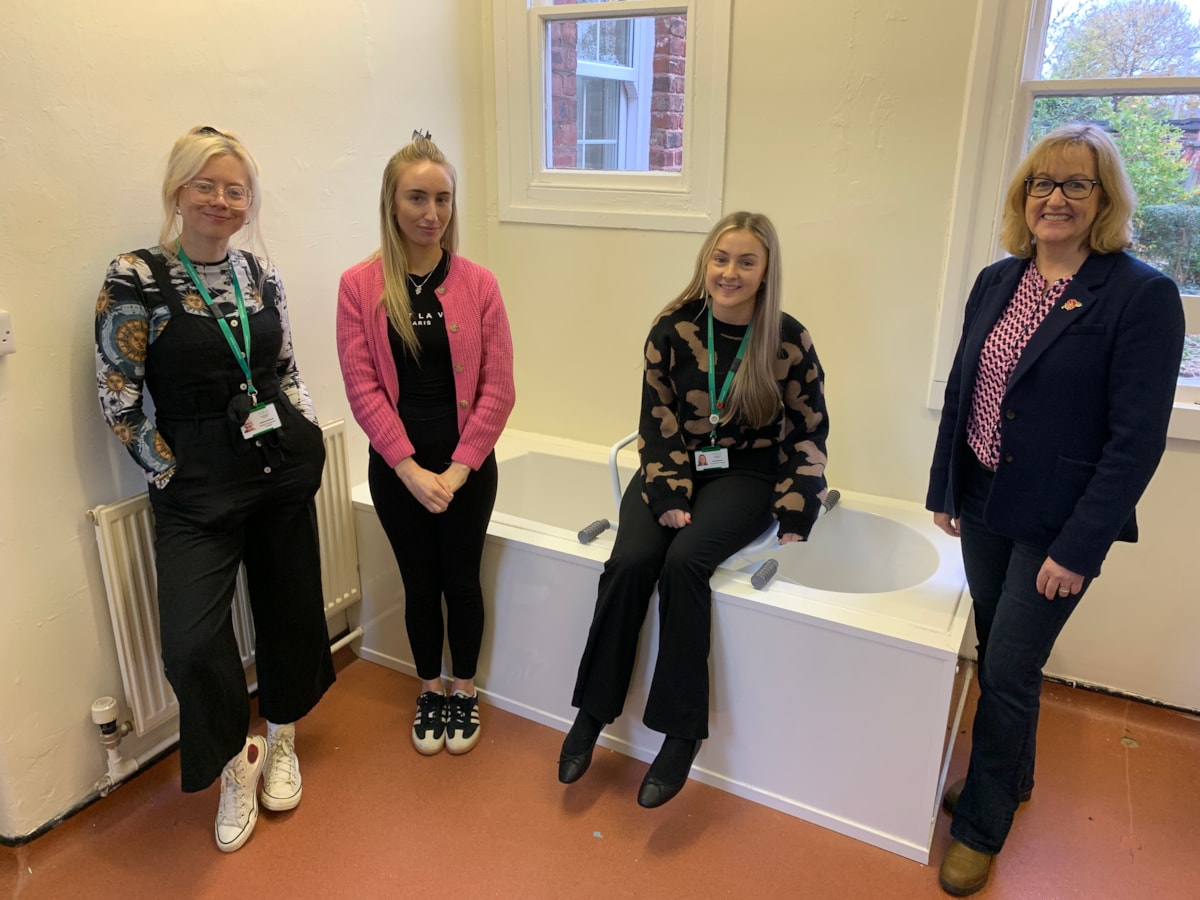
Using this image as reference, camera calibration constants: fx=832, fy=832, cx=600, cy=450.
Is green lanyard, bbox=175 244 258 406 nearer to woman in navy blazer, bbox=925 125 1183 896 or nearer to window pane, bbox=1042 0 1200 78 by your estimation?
woman in navy blazer, bbox=925 125 1183 896

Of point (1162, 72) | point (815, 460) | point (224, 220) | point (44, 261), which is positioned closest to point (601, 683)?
point (815, 460)

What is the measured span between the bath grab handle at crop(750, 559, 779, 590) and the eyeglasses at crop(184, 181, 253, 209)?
1.33 meters

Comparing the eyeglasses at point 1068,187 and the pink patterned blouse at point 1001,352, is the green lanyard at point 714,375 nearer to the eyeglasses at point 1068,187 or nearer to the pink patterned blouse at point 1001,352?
the pink patterned blouse at point 1001,352

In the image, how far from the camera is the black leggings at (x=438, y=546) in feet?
6.36

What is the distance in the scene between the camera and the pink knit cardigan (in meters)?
1.85

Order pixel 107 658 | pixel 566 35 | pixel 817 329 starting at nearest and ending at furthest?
pixel 107 658, pixel 817 329, pixel 566 35

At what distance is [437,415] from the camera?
1913 millimetres

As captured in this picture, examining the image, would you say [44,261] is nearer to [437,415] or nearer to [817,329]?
[437,415]

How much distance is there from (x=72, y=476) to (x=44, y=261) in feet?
1.41

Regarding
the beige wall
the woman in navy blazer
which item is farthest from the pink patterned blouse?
the beige wall

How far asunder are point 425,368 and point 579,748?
3.06ft

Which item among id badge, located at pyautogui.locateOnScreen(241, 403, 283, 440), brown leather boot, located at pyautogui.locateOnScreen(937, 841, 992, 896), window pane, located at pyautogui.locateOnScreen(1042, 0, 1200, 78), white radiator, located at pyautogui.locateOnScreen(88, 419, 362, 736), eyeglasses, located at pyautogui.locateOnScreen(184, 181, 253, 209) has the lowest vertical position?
brown leather boot, located at pyautogui.locateOnScreen(937, 841, 992, 896)

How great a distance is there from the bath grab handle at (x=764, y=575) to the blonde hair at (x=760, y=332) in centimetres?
35

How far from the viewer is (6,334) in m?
1.54
